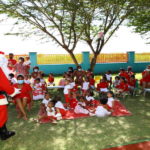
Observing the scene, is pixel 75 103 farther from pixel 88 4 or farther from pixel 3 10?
pixel 3 10

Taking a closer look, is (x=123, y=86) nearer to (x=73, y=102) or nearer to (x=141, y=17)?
(x=73, y=102)

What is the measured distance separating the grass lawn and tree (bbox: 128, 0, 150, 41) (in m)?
6.00

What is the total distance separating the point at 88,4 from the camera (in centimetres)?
1095

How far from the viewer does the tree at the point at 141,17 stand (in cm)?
1114

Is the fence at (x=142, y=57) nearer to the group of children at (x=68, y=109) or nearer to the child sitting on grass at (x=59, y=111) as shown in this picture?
the group of children at (x=68, y=109)

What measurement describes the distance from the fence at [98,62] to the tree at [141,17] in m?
3.95

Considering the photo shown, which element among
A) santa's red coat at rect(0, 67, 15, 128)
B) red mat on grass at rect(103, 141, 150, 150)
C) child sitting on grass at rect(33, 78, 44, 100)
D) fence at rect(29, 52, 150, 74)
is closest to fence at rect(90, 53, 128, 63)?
fence at rect(29, 52, 150, 74)

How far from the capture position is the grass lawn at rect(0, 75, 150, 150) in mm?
5188

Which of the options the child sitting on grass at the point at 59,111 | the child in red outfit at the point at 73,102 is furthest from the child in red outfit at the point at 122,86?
the child sitting on grass at the point at 59,111

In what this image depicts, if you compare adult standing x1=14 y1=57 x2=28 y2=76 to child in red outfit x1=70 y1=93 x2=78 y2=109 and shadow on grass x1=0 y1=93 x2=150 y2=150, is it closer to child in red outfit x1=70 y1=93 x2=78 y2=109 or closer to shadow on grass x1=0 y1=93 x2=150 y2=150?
child in red outfit x1=70 y1=93 x2=78 y2=109

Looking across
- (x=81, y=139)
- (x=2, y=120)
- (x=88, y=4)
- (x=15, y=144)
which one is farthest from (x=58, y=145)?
(x=88, y=4)

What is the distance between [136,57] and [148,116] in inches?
540

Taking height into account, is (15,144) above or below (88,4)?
below

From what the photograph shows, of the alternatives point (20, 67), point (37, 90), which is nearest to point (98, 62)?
point (20, 67)
